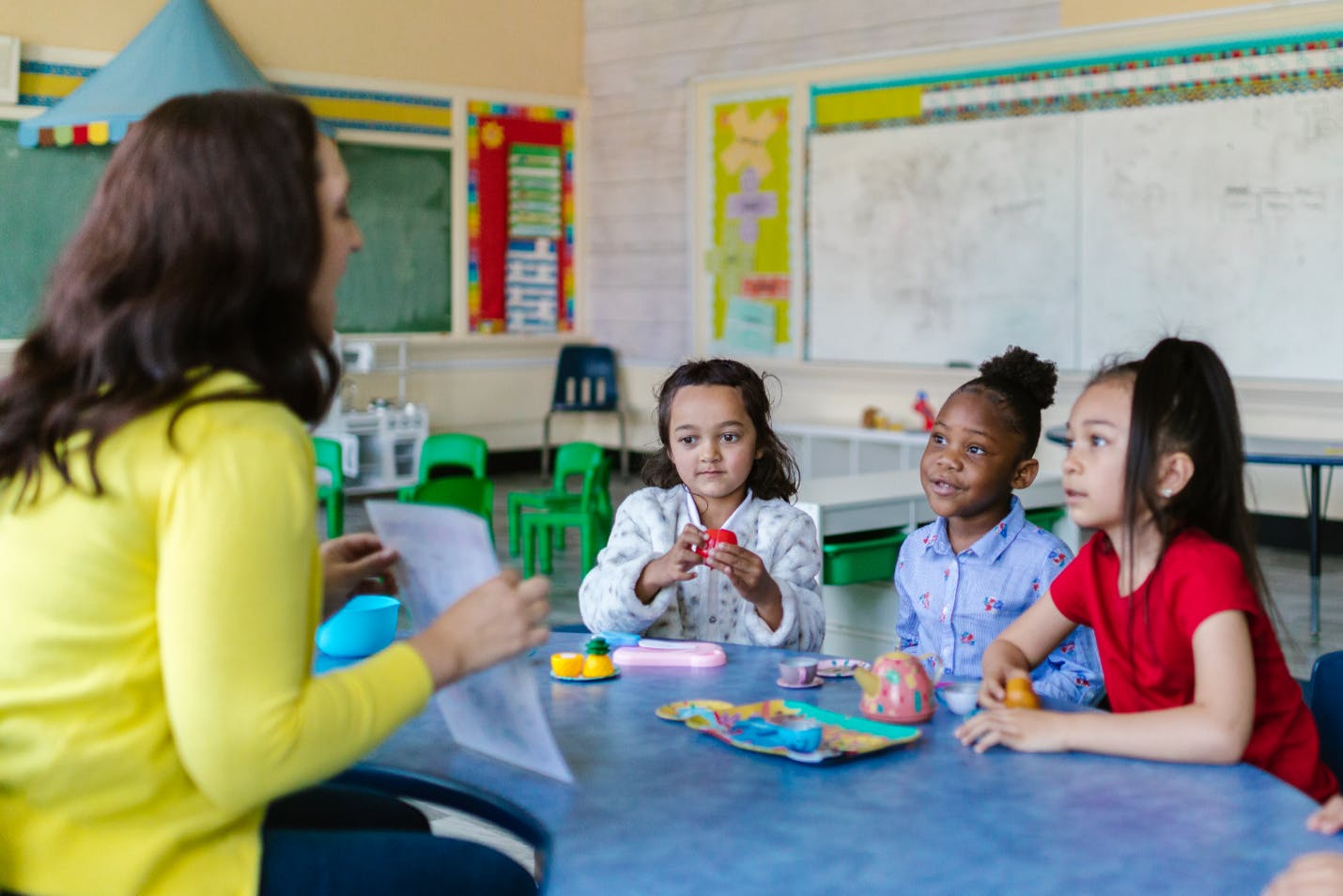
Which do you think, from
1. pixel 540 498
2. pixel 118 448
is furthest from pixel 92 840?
pixel 540 498

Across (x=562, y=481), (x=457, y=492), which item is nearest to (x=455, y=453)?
(x=562, y=481)

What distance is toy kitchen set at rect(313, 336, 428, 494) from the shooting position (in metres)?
7.85

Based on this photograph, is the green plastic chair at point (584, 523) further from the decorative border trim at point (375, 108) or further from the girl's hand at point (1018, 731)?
the decorative border trim at point (375, 108)

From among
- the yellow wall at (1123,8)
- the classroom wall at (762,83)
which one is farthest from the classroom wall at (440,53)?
the yellow wall at (1123,8)

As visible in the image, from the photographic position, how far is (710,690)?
169 centimetres

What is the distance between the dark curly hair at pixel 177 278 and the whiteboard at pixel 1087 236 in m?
5.61

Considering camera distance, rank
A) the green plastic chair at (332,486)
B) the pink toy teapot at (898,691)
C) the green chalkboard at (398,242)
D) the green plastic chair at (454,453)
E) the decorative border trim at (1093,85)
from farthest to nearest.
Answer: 1. the green chalkboard at (398,242)
2. the decorative border trim at (1093,85)
3. the green plastic chair at (454,453)
4. the green plastic chair at (332,486)
5. the pink toy teapot at (898,691)

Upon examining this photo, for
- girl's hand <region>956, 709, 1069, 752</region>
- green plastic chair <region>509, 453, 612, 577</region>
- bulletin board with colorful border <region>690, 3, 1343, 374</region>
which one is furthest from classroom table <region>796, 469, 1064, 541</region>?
bulletin board with colorful border <region>690, 3, 1343, 374</region>

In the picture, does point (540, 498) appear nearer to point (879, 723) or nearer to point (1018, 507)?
point (1018, 507)

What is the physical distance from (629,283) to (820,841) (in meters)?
7.98

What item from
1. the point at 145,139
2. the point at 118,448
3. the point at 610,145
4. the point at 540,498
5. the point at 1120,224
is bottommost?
the point at 540,498

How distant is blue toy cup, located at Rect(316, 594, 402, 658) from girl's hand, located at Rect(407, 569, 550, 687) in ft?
2.24

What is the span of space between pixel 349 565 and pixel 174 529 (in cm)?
43

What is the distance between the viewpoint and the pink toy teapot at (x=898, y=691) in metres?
1.53
